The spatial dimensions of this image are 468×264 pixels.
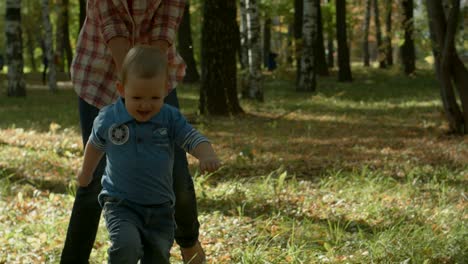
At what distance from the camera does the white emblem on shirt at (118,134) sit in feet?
11.4

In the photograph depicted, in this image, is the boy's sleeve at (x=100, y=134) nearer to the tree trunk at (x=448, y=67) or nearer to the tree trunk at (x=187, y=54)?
the tree trunk at (x=448, y=67)

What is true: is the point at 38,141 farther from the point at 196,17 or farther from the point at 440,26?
the point at 196,17

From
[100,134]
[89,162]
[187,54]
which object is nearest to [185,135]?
[100,134]

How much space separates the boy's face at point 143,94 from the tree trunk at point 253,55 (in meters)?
15.9

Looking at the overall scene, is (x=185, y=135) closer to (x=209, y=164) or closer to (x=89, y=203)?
(x=209, y=164)

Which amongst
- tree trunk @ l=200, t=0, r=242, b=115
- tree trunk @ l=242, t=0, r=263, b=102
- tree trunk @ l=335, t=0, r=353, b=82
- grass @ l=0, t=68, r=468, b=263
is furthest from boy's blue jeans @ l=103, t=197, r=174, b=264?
tree trunk @ l=335, t=0, r=353, b=82

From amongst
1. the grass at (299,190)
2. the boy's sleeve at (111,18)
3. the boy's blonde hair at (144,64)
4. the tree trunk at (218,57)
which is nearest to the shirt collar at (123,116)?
the boy's blonde hair at (144,64)

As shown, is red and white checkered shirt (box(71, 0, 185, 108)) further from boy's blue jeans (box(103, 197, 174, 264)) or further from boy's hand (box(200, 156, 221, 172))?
boy's hand (box(200, 156, 221, 172))

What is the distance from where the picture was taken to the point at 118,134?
3486mm

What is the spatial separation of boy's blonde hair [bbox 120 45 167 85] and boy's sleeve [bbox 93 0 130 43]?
1.91ft

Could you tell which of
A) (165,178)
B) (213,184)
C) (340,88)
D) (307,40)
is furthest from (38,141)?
(340,88)

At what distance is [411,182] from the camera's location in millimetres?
7711

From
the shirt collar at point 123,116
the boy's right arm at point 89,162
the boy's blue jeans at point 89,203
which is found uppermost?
the shirt collar at point 123,116

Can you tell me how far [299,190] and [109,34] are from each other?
13.1 feet
